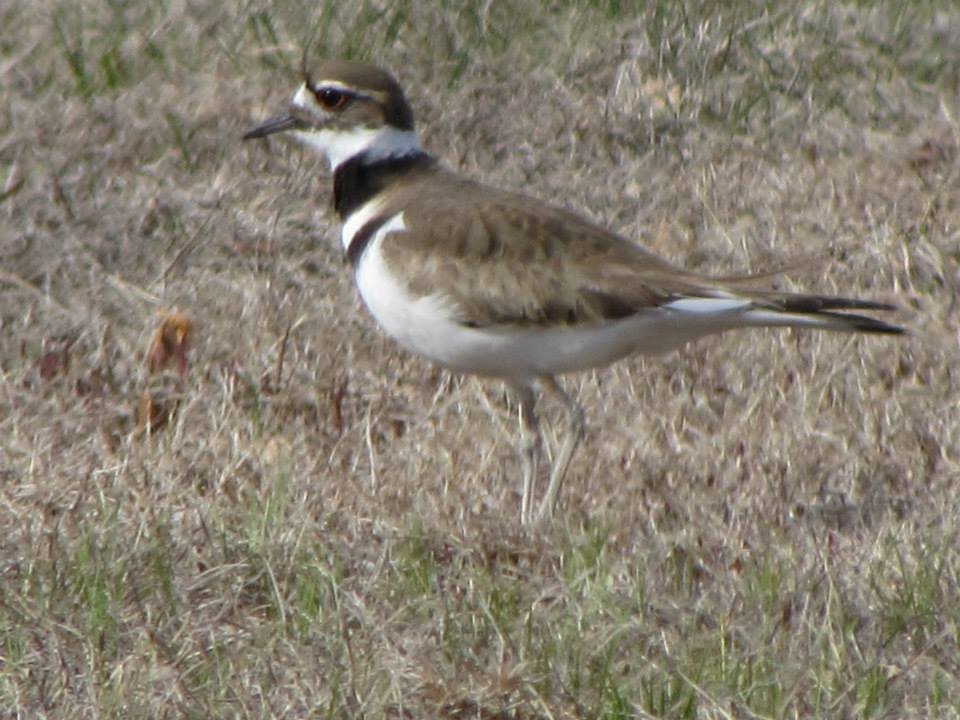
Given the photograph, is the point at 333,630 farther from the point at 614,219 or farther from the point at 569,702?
the point at 614,219

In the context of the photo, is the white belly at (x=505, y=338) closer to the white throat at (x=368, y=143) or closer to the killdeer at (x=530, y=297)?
the killdeer at (x=530, y=297)

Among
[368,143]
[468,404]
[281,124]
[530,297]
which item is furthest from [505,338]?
[281,124]

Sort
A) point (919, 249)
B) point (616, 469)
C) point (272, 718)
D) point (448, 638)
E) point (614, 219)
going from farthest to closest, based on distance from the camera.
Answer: point (614, 219), point (919, 249), point (616, 469), point (448, 638), point (272, 718)

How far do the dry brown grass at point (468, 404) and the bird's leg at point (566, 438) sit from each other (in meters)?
0.07

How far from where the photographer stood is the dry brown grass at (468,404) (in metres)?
3.95

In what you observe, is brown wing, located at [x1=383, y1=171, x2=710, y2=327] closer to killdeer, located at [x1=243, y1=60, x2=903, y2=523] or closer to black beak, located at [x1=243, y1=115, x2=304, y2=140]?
killdeer, located at [x1=243, y1=60, x2=903, y2=523]

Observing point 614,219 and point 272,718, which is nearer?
point 272,718

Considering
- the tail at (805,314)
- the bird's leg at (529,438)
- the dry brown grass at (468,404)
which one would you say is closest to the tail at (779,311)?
the tail at (805,314)

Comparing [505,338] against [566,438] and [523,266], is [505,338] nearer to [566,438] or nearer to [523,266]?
[523,266]

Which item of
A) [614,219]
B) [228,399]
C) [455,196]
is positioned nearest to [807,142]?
[614,219]

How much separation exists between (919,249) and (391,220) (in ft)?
5.89

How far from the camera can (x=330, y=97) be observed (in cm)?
546

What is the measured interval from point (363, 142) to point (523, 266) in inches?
29.3

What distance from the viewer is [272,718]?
12.3 feet
